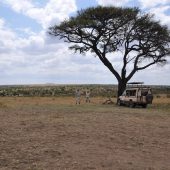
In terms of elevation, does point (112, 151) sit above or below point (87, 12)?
below

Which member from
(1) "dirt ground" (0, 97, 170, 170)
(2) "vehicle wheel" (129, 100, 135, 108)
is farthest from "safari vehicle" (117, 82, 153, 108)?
(1) "dirt ground" (0, 97, 170, 170)

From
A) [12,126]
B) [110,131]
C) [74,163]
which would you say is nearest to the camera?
[74,163]

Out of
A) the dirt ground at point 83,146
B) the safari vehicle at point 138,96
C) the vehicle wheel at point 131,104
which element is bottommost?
the dirt ground at point 83,146

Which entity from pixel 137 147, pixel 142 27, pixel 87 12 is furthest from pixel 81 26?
pixel 137 147

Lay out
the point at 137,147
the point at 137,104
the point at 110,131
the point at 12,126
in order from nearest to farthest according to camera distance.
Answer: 1. the point at 137,147
2. the point at 110,131
3. the point at 12,126
4. the point at 137,104

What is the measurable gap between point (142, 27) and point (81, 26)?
595cm

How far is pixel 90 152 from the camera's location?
46.4 ft

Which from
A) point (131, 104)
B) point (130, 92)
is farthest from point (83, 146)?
point (130, 92)

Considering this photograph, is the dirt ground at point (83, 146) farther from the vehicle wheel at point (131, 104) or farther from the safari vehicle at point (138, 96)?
the vehicle wheel at point (131, 104)

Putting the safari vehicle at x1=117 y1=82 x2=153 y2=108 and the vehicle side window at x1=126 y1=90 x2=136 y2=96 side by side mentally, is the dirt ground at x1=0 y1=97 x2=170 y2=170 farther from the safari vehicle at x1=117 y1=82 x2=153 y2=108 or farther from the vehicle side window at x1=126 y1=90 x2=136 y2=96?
the vehicle side window at x1=126 y1=90 x2=136 y2=96

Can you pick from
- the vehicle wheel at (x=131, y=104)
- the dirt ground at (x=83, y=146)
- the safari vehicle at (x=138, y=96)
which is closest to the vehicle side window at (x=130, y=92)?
the safari vehicle at (x=138, y=96)

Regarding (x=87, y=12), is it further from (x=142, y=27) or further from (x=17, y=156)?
(x=17, y=156)

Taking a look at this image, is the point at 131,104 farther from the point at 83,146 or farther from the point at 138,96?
the point at 83,146

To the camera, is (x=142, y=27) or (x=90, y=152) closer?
(x=90, y=152)
